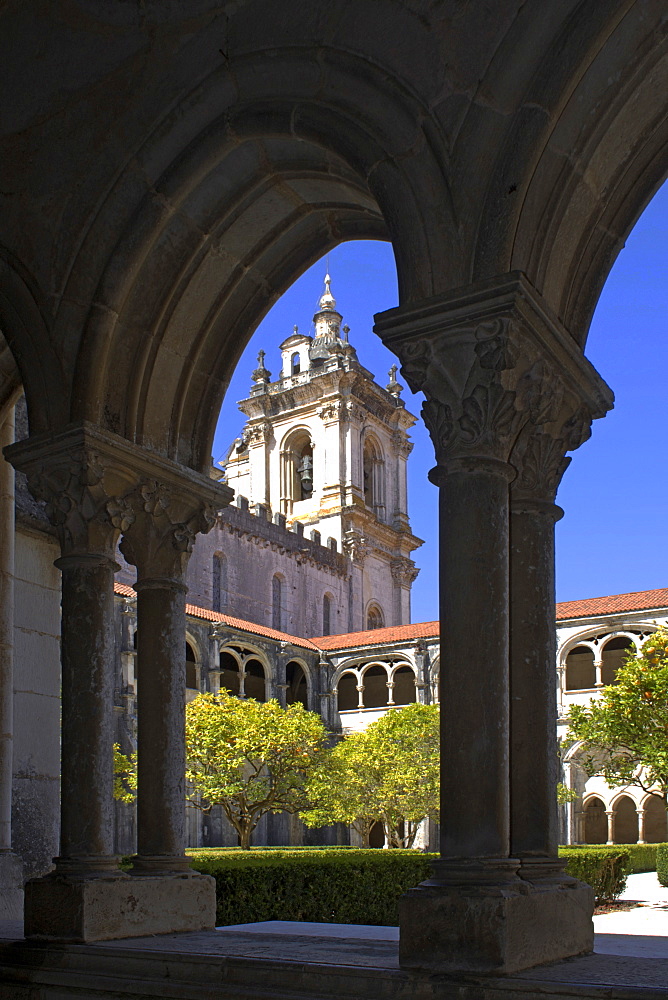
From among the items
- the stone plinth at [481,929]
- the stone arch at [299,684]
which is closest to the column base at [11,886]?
the stone plinth at [481,929]

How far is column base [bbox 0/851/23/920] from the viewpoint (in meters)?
6.70

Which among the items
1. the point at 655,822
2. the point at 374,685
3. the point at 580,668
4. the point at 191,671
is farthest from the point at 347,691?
the point at 655,822

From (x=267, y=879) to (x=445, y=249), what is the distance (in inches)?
307

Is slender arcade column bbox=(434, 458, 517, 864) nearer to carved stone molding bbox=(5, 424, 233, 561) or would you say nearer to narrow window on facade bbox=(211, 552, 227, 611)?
carved stone molding bbox=(5, 424, 233, 561)

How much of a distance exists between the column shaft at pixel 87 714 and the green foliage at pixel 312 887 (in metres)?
4.42

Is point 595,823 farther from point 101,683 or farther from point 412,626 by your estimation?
point 101,683

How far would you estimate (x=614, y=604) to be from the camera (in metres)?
33.7

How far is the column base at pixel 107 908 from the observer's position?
5.21 m

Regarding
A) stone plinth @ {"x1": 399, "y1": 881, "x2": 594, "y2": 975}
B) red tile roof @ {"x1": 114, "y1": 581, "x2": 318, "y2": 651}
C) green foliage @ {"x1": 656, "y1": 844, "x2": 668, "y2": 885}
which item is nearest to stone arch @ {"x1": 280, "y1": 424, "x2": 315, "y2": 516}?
red tile roof @ {"x1": 114, "y1": 581, "x2": 318, "y2": 651}

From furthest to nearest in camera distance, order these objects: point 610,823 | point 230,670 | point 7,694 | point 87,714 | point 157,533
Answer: point 230,670, point 610,823, point 7,694, point 157,533, point 87,714

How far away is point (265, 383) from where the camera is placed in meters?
53.0

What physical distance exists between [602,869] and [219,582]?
2779 cm

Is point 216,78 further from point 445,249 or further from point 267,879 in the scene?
point 267,879

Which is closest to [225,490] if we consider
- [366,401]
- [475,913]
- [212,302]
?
[212,302]
